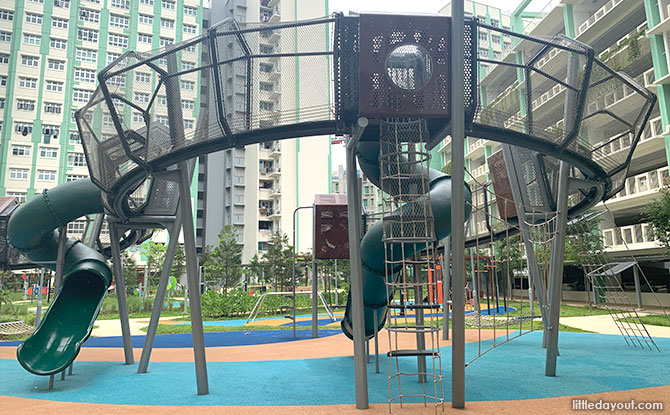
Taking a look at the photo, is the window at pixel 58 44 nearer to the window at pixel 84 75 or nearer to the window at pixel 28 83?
the window at pixel 84 75

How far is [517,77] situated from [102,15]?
56400 mm

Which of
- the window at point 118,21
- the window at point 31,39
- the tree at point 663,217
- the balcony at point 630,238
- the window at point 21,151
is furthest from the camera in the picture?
the window at point 118,21

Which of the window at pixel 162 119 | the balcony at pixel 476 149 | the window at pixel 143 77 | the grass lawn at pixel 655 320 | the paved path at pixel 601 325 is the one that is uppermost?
the balcony at pixel 476 149

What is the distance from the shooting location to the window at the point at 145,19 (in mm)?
53781

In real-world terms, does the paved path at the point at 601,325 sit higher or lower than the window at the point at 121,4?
lower

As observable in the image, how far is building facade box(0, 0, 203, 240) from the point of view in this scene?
157 ft

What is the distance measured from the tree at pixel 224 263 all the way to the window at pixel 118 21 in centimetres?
2618

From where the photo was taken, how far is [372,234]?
8.20 m

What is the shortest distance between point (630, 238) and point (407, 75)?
25192mm

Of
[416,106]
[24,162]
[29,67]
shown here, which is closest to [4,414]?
[416,106]

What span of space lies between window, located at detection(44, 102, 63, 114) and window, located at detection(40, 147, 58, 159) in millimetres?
3904

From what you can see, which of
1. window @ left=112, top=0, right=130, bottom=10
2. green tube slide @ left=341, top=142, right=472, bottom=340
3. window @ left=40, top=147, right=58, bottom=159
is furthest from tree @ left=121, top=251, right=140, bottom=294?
green tube slide @ left=341, top=142, right=472, bottom=340

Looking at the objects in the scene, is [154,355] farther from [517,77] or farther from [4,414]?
[517,77]

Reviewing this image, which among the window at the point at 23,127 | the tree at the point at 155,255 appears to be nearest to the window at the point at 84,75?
the window at the point at 23,127
